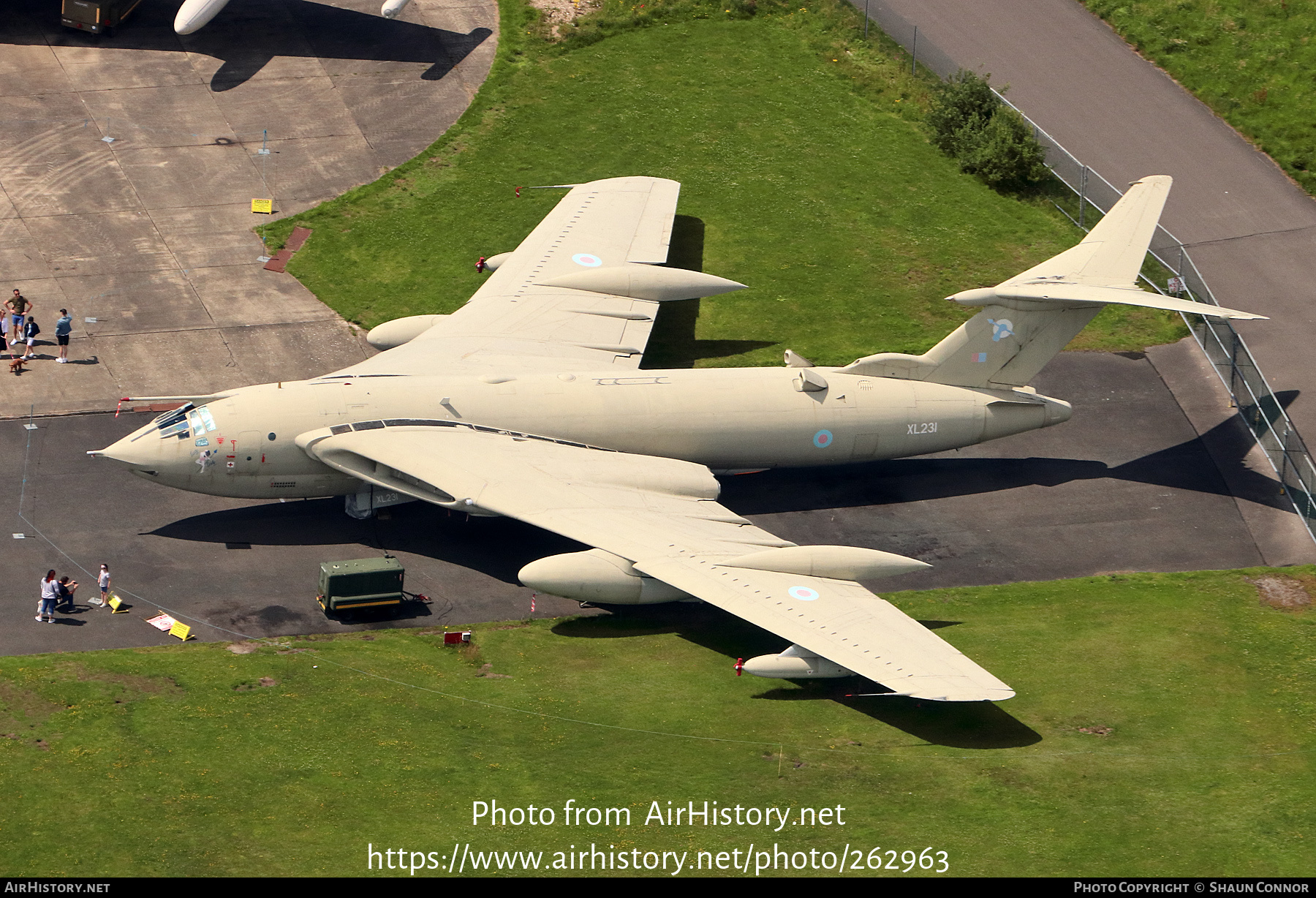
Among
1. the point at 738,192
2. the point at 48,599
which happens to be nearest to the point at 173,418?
the point at 48,599

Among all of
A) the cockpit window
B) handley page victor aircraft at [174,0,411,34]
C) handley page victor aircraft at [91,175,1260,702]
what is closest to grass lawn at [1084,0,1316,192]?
handley page victor aircraft at [91,175,1260,702]

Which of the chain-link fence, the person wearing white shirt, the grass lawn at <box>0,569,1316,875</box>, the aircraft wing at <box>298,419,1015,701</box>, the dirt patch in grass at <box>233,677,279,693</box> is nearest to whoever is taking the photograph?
the grass lawn at <box>0,569,1316,875</box>

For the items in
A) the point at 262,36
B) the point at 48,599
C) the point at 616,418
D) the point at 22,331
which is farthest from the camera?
the point at 262,36

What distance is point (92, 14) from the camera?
68062mm

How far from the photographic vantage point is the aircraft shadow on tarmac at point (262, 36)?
68.6 metres

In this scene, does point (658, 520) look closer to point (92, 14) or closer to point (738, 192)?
point (738, 192)

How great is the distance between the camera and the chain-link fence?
163ft

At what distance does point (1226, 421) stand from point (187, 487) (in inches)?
1338

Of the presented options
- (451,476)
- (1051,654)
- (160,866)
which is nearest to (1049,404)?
(1051,654)

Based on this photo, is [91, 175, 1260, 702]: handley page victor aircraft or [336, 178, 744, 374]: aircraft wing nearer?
[91, 175, 1260, 702]: handley page victor aircraft

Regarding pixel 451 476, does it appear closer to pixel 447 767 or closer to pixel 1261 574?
pixel 447 767

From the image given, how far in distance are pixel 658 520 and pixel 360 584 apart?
8.35 m

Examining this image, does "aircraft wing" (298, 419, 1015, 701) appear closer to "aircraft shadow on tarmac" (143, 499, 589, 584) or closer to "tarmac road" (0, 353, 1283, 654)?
"aircraft shadow on tarmac" (143, 499, 589, 584)

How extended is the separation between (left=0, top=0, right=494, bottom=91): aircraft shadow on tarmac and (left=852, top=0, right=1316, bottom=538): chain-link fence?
19.7 metres
